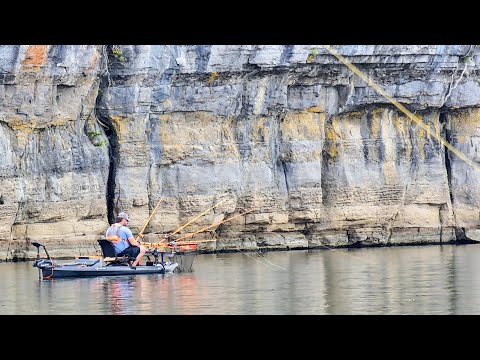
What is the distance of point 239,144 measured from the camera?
42938mm

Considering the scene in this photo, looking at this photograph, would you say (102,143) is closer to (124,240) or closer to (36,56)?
(36,56)

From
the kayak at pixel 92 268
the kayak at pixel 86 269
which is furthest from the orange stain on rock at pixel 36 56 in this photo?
the kayak at pixel 86 269

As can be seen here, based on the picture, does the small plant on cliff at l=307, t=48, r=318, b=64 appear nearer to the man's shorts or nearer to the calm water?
the calm water

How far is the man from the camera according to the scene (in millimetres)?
30641

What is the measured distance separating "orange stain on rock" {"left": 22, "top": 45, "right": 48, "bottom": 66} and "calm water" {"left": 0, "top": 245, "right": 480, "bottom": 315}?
20.5 ft

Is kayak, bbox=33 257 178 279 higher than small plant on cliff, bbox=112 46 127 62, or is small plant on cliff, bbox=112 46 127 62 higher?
small plant on cliff, bbox=112 46 127 62

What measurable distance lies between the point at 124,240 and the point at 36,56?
384 inches

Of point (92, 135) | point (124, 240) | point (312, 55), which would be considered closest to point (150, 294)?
point (124, 240)

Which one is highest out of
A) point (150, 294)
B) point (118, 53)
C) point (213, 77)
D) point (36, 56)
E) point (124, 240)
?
point (118, 53)

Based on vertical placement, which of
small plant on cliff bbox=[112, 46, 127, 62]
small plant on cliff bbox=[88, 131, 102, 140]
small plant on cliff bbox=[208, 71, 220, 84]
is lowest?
small plant on cliff bbox=[88, 131, 102, 140]

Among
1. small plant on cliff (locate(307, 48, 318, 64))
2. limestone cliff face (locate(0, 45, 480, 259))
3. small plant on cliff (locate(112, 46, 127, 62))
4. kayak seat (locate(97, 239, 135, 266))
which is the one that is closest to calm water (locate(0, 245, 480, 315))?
kayak seat (locate(97, 239, 135, 266))

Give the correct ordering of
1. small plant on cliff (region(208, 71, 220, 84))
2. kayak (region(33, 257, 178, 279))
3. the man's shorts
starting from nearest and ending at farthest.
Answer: kayak (region(33, 257, 178, 279)) → the man's shorts → small plant on cliff (region(208, 71, 220, 84))
